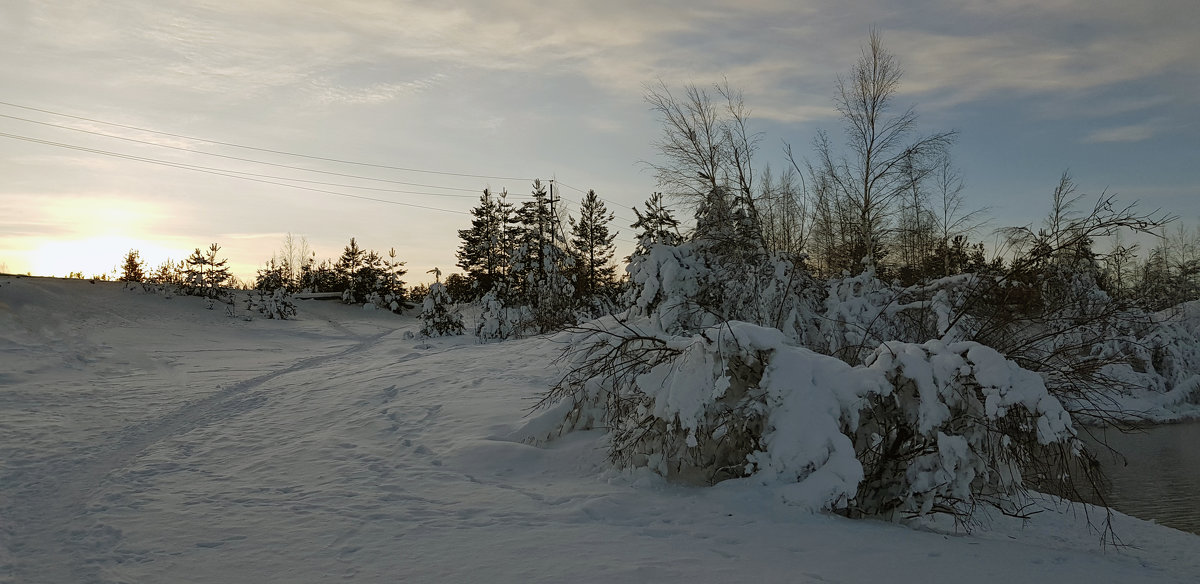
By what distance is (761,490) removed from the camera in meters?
5.80

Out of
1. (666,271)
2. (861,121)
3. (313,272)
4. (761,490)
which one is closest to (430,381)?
(666,271)

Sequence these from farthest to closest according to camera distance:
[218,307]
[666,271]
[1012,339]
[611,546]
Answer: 1. [218,307]
2. [666,271]
3. [1012,339]
4. [611,546]

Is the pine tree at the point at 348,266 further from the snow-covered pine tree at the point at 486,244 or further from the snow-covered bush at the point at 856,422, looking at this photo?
the snow-covered bush at the point at 856,422

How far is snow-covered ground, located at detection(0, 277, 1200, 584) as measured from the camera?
4656 millimetres

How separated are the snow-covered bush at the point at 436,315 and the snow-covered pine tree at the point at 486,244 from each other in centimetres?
2234

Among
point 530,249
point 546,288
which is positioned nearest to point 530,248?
point 530,249

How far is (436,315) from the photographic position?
25.9 meters

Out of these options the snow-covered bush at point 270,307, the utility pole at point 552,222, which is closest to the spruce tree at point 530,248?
the utility pole at point 552,222

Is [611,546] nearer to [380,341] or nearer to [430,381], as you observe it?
[430,381]

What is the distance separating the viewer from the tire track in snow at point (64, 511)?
→ 476cm

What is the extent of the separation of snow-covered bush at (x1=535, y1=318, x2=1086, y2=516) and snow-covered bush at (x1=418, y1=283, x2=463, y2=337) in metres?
20.4

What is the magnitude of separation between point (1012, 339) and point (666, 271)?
4720 mm

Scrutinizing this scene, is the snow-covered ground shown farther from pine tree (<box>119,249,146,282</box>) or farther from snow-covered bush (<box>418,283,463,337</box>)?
pine tree (<box>119,249,146,282</box>)

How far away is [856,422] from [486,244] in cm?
4541
